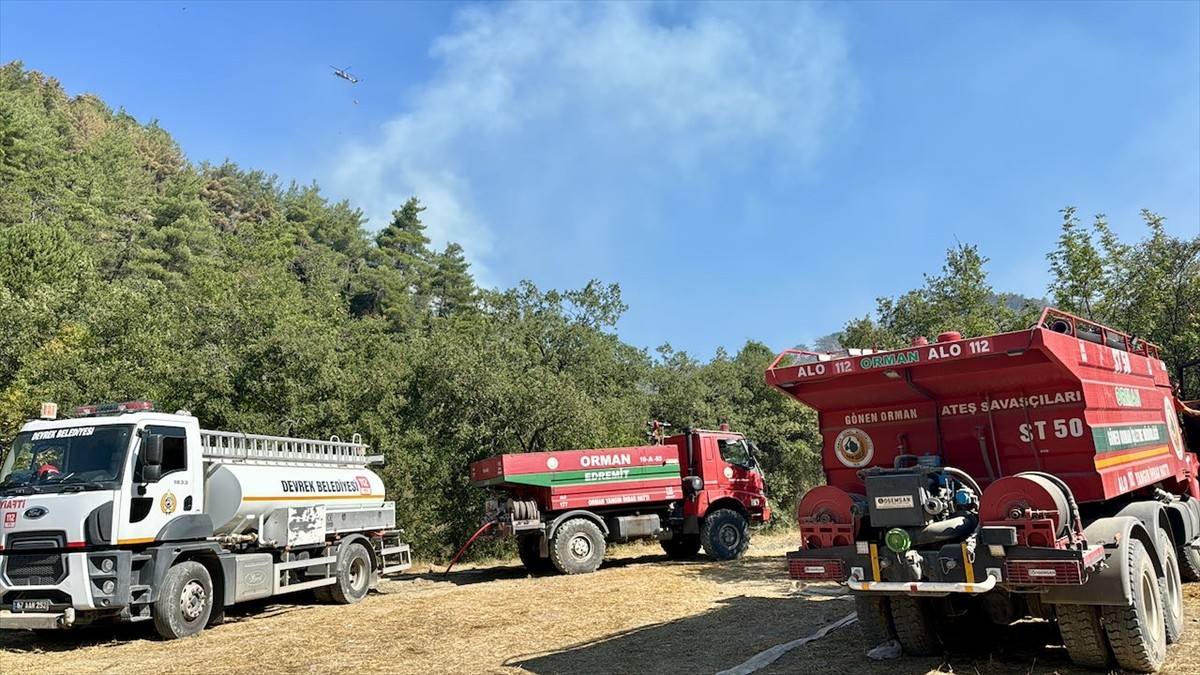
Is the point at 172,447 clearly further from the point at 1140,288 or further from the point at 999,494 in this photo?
the point at 1140,288

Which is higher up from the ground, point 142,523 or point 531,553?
point 142,523

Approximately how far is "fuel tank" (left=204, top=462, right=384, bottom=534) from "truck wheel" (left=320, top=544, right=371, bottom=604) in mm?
864

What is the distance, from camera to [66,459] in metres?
10.5

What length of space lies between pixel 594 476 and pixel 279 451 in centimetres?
626

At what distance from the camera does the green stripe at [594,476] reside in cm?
1622

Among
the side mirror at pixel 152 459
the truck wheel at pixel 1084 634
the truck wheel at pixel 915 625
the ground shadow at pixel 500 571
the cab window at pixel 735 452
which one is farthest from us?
the cab window at pixel 735 452

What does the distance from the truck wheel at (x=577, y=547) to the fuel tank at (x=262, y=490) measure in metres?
4.11

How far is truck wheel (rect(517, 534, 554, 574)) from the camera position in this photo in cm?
1717

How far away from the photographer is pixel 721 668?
7.63m

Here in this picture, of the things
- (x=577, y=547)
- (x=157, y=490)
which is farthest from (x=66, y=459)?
(x=577, y=547)

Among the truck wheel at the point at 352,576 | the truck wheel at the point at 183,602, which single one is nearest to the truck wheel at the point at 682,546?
the truck wheel at the point at 352,576

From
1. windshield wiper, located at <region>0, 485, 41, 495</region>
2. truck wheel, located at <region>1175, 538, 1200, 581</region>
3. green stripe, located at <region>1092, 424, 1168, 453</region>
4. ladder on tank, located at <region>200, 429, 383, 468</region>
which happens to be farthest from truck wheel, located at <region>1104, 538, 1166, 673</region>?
windshield wiper, located at <region>0, 485, 41, 495</region>

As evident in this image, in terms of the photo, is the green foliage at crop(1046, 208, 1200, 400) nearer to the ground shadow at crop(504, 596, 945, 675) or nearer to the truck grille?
the ground shadow at crop(504, 596, 945, 675)

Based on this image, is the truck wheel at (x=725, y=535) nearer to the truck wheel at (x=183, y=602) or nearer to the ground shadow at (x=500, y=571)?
the ground shadow at (x=500, y=571)
